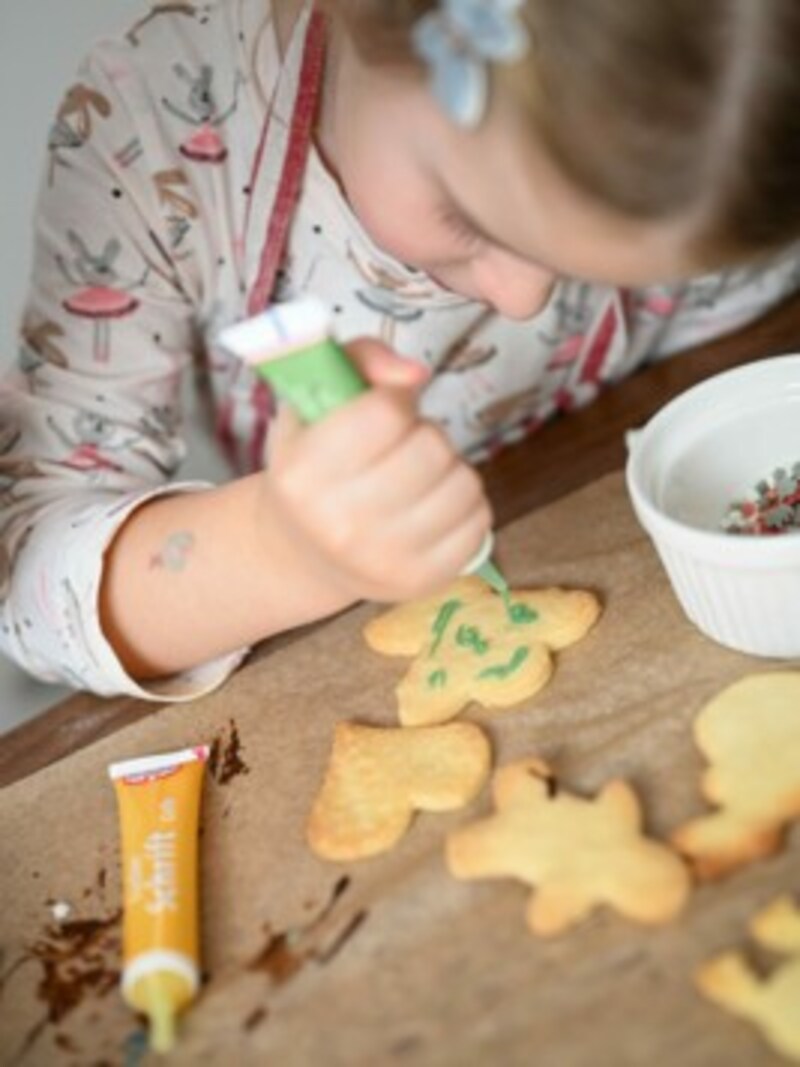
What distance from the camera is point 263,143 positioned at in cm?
79

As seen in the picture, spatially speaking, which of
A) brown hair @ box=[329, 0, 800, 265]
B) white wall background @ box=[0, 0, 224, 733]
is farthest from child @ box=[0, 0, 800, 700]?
white wall background @ box=[0, 0, 224, 733]

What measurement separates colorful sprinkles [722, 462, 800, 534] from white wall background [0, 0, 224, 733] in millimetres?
616

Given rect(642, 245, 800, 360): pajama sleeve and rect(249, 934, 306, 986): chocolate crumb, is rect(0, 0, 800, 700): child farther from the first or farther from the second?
rect(249, 934, 306, 986): chocolate crumb

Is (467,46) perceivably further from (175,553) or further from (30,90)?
(30,90)

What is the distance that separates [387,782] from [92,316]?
0.31 metres

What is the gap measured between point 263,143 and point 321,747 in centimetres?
32

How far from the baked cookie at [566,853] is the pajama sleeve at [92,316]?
26 centimetres

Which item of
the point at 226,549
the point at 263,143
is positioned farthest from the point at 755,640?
the point at 263,143

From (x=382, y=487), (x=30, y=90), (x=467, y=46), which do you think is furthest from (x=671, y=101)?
(x=30, y=90)

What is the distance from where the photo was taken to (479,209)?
1.82ft

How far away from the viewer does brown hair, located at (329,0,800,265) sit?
46 cm

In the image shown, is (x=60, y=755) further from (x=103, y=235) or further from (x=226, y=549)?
(x=103, y=235)

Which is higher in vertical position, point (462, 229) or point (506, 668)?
point (462, 229)

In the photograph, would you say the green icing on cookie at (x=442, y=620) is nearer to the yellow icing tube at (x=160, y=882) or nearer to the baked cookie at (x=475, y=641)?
the baked cookie at (x=475, y=641)
